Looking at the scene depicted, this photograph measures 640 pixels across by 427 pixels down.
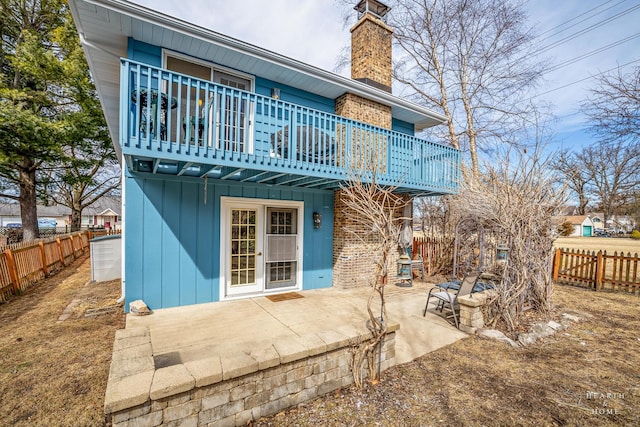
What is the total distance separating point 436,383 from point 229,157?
438cm

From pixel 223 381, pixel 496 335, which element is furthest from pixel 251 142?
pixel 496 335

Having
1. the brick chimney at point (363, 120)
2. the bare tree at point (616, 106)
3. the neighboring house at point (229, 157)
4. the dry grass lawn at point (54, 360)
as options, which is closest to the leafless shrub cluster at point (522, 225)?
the neighboring house at point (229, 157)

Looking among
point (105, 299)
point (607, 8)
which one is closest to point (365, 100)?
point (105, 299)

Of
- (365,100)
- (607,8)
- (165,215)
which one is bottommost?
(165,215)

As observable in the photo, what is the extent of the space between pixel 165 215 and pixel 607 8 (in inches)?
619

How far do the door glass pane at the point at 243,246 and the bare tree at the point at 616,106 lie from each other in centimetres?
1240

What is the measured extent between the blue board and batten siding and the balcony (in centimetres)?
33

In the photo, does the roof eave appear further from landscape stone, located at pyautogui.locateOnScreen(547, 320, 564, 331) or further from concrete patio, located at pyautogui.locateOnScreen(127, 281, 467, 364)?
landscape stone, located at pyautogui.locateOnScreen(547, 320, 564, 331)

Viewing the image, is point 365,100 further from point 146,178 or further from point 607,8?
point 607,8

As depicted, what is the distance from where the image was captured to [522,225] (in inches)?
215

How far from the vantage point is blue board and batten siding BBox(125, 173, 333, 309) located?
17.1 ft

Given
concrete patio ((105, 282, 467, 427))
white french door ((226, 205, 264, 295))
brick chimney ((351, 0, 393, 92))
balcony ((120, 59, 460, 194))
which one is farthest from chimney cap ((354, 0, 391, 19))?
concrete patio ((105, 282, 467, 427))

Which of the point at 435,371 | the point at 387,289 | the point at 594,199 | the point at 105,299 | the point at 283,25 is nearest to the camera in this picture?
the point at 435,371

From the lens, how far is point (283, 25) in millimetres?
9844
